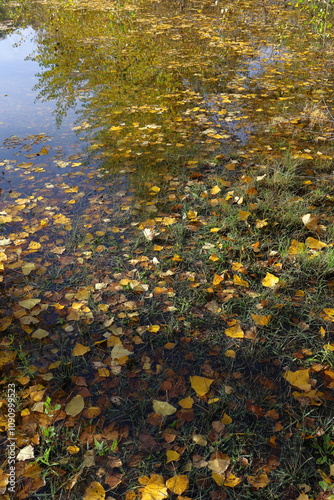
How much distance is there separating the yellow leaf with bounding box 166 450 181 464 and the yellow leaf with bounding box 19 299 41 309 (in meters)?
1.29

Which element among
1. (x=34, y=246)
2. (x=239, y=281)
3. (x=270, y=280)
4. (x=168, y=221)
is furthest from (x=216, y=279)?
(x=34, y=246)

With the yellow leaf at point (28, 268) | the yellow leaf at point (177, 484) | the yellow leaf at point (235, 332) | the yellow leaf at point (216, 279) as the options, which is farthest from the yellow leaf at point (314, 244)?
the yellow leaf at point (28, 268)

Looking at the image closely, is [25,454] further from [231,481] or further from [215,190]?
[215,190]

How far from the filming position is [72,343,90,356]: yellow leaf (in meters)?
2.12

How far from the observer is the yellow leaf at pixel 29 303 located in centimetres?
239

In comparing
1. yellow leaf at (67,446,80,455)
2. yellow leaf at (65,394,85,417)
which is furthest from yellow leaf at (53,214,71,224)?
yellow leaf at (67,446,80,455)

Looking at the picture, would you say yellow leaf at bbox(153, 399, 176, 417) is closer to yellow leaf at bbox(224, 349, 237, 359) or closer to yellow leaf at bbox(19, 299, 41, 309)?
yellow leaf at bbox(224, 349, 237, 359)

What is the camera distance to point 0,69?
754cm

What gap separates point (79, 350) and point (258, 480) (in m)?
1.16

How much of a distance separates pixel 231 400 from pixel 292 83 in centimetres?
556

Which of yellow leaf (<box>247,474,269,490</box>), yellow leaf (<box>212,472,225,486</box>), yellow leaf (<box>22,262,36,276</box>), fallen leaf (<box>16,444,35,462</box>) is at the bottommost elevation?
yellow leaf (<box>247,474,269,490</box>)

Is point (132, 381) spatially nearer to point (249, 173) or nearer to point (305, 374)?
point (305, 374)

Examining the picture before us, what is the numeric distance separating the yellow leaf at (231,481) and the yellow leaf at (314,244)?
1.66 meters

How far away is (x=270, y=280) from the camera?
2451 mm
